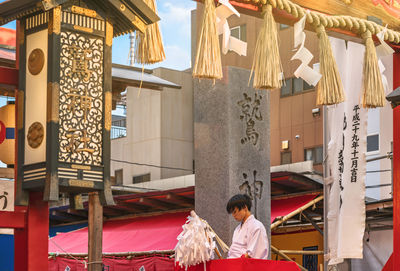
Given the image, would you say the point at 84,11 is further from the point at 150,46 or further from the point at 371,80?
the point at 371,80

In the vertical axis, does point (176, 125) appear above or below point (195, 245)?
above

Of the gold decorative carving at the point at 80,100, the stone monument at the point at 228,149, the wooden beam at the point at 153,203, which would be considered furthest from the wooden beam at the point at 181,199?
the gold decorative carving at the point at 80,100

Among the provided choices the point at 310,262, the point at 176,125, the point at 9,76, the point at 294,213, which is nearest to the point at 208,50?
the point at 9,76

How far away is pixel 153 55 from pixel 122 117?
25.0 meters

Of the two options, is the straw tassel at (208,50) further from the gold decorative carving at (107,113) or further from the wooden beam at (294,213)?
the wooden beam at (294,213)

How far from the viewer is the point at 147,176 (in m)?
28.1

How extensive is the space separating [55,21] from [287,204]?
949cm

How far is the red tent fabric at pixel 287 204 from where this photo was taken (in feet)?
44.1

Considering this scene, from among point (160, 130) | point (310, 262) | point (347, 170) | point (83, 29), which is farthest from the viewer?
point (160, 130)

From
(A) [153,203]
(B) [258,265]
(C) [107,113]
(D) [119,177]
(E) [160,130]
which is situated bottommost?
(B) [258,265]

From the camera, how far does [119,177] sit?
29516 mm

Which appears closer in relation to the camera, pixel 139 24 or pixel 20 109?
pixel 20 109

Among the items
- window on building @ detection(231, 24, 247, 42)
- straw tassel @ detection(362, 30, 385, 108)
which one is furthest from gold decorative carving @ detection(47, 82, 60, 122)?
window on building @ detection(231, 24, 247, 42)

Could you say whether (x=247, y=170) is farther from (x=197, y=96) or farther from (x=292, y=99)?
(x=292, y=99)
